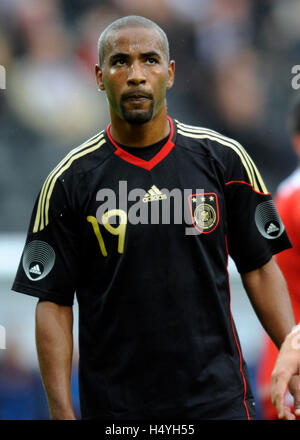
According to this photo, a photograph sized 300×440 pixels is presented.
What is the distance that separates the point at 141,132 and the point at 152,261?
536mm

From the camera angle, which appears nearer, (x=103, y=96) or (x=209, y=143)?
(x=209, y=143)

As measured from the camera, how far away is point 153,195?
3.28 m

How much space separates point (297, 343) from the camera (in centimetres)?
289

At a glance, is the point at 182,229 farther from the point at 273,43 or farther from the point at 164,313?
the point at 273,43

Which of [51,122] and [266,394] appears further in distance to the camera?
[51,122]

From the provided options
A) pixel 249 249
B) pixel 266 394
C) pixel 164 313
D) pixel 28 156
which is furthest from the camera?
pixel 28 156

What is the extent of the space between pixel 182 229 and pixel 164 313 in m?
0.33

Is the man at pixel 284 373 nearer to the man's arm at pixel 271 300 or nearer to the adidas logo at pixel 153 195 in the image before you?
the man's arm at pixel 271 300

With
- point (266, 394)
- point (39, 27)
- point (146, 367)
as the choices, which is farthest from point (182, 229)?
point (39, 27)

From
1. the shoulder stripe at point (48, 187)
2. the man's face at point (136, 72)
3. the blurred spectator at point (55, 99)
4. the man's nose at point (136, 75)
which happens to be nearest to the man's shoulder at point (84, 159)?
the shoulder stripe at point (48, 187)

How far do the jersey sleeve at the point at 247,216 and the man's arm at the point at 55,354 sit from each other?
75cm

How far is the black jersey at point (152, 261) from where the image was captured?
10.5 ft

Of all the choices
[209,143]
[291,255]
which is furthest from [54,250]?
[291,255]

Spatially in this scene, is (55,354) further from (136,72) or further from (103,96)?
(103,96)
